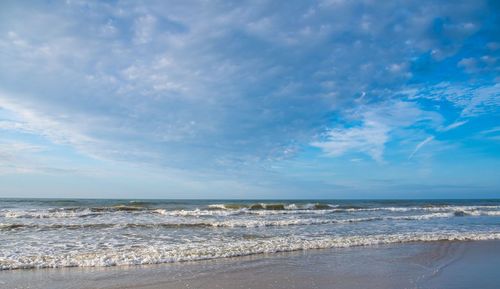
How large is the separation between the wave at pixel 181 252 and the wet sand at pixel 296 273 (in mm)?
482

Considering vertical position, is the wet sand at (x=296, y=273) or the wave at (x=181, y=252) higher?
the wave at (x=181, y=252)

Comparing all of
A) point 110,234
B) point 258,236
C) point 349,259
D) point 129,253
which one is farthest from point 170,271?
point 110,234

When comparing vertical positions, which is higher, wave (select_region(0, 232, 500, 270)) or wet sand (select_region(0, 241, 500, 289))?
wave (select_region(0, 232, 500, 270))

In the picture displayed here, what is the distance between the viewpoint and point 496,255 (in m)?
12.2

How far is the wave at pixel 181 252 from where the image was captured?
32.4 feet

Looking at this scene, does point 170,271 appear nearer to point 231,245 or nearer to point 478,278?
point 231,245

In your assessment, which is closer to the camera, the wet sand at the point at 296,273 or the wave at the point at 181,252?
the wet sand at the point at 296,273

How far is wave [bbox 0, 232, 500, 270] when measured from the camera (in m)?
9.88

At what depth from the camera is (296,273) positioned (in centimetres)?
907

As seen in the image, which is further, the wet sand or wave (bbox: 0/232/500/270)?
wave (bbox: 0/232/500/270)

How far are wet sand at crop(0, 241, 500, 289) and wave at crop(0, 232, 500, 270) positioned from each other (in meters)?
0.48

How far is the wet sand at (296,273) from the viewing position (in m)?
8.00

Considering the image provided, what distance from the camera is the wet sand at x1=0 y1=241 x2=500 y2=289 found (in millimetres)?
8000

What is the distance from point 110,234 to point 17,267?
6731 mm
